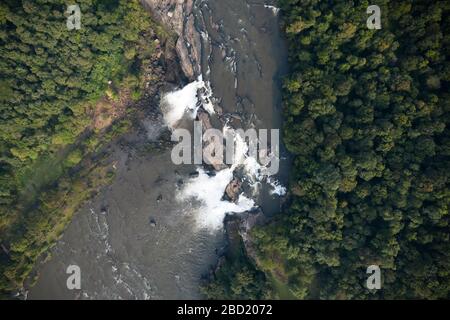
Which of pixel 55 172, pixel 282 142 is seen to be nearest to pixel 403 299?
pixel 282 142

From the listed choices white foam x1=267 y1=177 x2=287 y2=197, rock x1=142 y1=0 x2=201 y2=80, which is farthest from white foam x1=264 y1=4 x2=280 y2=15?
white foam x1=267 y1=177 x2=287 y2=197

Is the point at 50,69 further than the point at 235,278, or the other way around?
the point at 235,278

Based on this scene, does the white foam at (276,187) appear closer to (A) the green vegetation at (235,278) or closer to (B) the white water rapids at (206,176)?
(B) the white water rapids at (206,176)

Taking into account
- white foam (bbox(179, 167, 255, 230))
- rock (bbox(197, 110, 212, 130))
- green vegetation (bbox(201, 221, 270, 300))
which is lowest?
green vegetation (bbox(201, 221, 270, 300))

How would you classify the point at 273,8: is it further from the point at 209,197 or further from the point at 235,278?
the point at 235,278

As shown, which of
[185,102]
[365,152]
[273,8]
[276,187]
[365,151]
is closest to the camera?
[365,152]

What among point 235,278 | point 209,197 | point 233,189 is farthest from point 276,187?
point 235,278

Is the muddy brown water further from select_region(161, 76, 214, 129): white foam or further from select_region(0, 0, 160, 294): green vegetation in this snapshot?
select_region(161, 76, 214, 129): white foam
